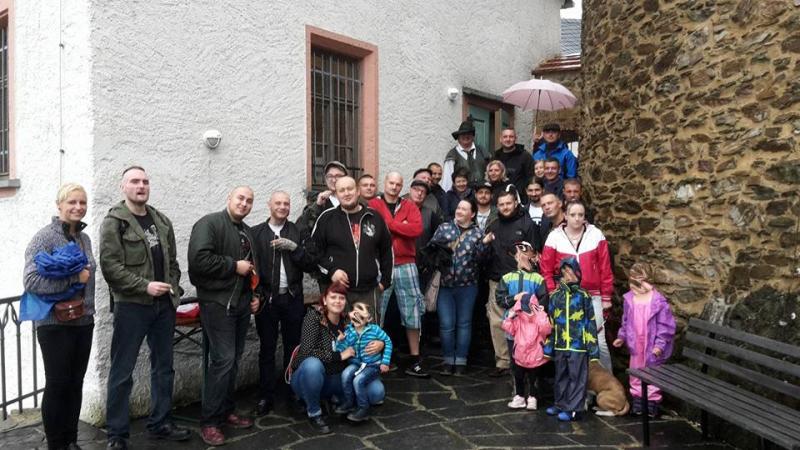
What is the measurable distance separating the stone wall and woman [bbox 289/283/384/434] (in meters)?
2.60

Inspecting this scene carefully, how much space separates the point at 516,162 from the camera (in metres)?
7.80

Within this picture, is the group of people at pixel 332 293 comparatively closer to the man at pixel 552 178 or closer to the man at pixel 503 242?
the man at pixel 503 242

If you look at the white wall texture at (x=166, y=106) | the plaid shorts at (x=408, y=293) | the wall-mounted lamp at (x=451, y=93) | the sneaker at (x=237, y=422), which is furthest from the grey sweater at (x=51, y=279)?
the wall-mounted lamp at (x=451, y=93)

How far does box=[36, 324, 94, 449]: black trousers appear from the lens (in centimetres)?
400

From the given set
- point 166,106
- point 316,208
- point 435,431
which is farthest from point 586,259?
point 166,106

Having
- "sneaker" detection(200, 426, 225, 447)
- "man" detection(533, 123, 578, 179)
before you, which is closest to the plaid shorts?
"sneaker" detection(200, 426, 225, 447)

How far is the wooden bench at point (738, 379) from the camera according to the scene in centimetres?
367

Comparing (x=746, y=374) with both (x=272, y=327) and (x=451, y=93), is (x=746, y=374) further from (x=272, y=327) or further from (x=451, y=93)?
(x=451, y=93)

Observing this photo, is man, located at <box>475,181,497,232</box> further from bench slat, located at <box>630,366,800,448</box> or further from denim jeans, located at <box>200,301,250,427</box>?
denim jeans, located at <box>200,301,250,427</box>

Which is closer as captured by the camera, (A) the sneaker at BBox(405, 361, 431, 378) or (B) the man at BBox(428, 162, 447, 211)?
(A) the sneaker at BBox(405, 361, 431, 378)

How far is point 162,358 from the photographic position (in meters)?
4.57

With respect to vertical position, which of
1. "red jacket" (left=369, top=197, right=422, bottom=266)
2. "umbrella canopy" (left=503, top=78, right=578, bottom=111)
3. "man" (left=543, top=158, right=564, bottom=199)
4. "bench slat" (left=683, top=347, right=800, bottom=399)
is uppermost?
"umbrella canopy" (left=503, top=78, right=578, bottom=111)

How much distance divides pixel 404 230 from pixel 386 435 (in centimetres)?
194

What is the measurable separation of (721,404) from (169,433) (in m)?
3.73
